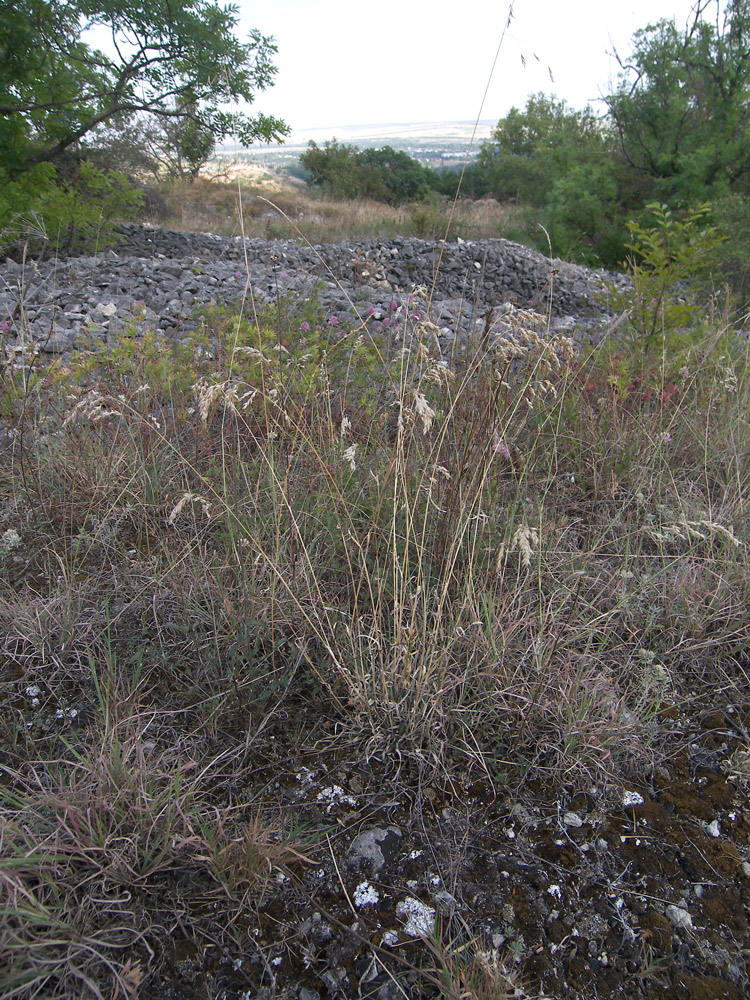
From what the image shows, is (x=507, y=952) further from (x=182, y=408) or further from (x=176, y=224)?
(x=176, y=224)

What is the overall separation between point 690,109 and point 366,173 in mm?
12568

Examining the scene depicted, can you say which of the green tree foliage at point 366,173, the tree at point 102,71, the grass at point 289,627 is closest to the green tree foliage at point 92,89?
the tree at point 102,71

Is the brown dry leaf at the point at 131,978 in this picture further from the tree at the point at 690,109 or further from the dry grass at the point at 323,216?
the tree at the point at 690,109

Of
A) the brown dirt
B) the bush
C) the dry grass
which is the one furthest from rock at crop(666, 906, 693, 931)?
the dry grass

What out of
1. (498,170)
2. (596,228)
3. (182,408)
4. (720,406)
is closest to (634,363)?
(720,406)

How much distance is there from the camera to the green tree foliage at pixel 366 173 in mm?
21562

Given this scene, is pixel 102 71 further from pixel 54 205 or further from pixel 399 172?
pixel 399 172

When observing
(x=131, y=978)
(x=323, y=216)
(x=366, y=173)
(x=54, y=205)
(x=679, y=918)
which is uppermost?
(x=366, y=173)

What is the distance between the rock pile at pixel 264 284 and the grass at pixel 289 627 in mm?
900

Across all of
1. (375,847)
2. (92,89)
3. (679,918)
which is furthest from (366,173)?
(679,918)

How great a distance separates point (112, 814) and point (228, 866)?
0.27 metres

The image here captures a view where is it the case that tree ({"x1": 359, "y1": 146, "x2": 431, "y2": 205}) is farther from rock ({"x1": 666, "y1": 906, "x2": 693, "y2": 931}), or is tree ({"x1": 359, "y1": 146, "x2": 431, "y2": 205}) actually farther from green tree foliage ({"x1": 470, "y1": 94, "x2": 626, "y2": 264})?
rock ({"x1": 666, "y1": 906, "x2": 693, "y2": 931})

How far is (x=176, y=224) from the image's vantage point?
1427 centimetres

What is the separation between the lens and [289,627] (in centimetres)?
189
